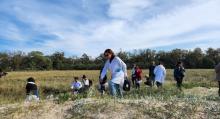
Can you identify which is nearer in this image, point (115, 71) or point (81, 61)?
point (115, 71)

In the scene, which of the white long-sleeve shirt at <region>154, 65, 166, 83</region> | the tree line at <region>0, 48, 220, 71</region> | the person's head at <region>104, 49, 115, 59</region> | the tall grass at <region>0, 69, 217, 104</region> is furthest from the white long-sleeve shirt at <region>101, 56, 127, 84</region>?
the tree line at <region>0, 48, 220, 71</region>

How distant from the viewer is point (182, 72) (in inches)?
1047

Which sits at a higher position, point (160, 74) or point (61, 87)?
point (160, 74)

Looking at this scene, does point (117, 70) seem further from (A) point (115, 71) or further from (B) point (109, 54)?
(B) point (109, 54)

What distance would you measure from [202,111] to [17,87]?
34.6 m

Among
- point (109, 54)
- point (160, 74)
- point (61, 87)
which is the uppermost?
point (109, 54)

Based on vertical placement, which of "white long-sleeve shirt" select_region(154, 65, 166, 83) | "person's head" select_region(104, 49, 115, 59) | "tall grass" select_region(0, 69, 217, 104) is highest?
"person's head" select_region(104, 49, 115, 59)

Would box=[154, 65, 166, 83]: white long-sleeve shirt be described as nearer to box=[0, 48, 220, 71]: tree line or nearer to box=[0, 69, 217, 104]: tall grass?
box=[0, 69, 217, 104]: tall grass

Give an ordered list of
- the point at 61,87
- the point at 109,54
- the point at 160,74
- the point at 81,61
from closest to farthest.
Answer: the point at 109,54 → the point at 160,74 → the point at 61,87 → the point at 81,61

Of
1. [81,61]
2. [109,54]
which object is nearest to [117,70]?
[109,54]

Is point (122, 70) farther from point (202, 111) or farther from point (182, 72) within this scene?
point (182, 72)

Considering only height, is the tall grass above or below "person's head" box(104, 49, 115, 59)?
below

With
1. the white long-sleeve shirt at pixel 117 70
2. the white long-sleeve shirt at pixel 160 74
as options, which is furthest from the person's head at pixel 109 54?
the white long-sleeve shirt at pixel 160 74

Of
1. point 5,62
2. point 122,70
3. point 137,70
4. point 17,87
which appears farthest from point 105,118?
point 5,62
